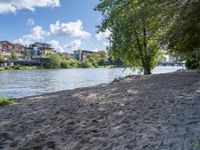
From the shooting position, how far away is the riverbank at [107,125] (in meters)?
7.45

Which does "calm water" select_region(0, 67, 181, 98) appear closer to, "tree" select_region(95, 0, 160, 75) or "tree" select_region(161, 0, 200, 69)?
"tree" select_region(95, 0, 160, 75)

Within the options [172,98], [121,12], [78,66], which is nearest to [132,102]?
[172,98]

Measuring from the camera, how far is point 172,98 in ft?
39.7

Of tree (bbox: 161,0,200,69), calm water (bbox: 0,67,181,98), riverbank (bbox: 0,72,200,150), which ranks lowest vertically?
calm water (bbox: 0,67,181,98)

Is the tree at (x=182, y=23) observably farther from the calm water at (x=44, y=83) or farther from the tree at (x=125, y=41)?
the calm water at (x=44, y=83)

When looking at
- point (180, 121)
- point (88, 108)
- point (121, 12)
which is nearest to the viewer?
point (180, 121)

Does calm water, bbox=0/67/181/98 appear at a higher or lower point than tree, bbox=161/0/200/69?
lower

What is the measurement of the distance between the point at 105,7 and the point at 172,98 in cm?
2259

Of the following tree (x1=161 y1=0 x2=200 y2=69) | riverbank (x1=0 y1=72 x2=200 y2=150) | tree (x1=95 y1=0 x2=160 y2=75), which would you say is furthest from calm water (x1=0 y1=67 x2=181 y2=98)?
riverbank (x1=0 y1=72 x2=200 y2=150)

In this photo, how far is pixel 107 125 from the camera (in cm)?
882

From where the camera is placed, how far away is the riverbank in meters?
7.45

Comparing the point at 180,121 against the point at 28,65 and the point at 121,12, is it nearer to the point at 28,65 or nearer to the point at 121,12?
the point at 121,12

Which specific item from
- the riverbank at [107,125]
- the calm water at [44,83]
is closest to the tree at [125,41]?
the calm water at [44,83]

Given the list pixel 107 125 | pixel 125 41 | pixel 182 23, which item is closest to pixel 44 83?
pixel 125 41
